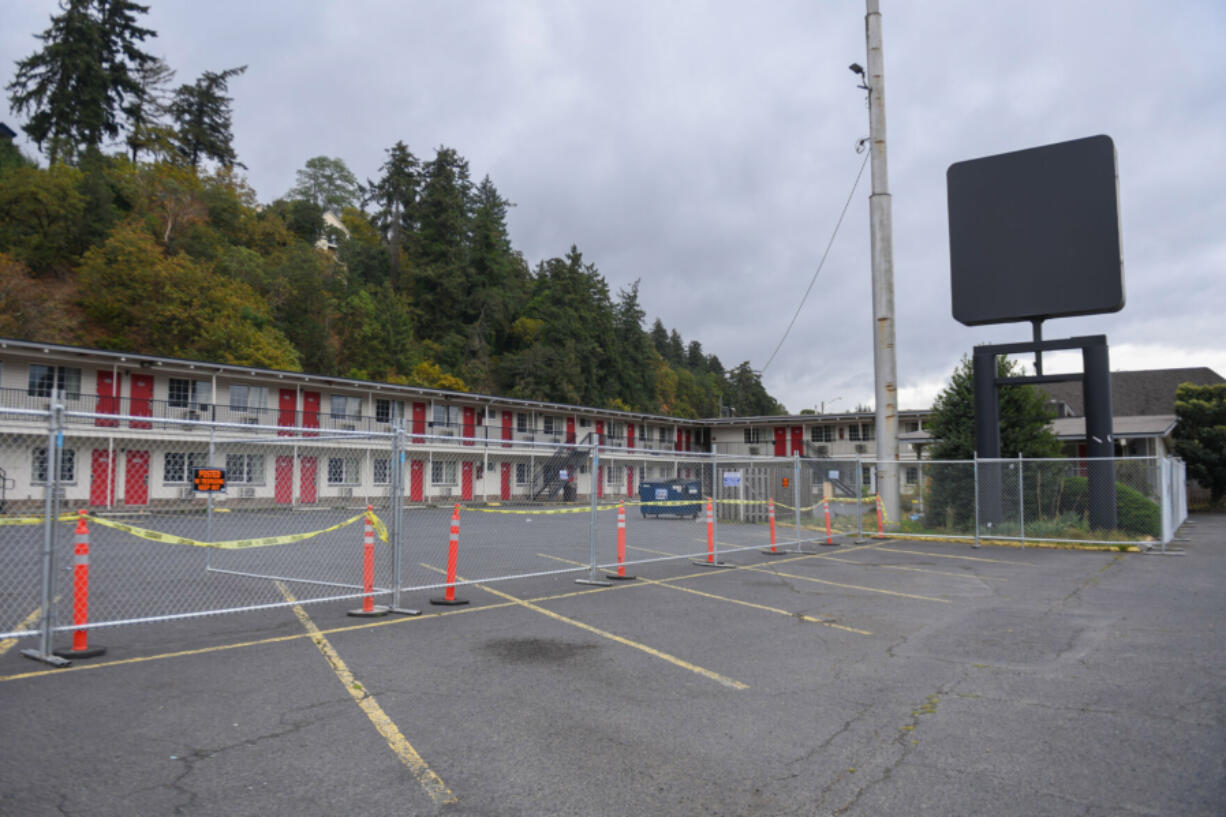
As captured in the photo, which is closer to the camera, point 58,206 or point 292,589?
point 292,589

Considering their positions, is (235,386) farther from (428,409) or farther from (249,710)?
(249,710)

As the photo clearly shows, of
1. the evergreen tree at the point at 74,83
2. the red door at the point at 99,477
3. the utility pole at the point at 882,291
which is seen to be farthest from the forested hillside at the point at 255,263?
the utility pole at the point at 882,291

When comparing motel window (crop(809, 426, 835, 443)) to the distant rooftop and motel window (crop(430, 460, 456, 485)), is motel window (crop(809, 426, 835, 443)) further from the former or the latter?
motel window (crop(430, 460, 456, 485))

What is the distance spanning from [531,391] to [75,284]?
33090 millimetres

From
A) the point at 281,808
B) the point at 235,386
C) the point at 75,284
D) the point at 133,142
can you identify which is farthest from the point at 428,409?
the point at 133,142

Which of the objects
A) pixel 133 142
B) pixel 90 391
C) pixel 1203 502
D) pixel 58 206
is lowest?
pixel 1203 502

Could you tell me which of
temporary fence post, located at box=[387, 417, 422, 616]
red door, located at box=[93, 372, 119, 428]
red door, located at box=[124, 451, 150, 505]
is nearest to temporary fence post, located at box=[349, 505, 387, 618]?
temporary fence post, located at box=[387, 417, 422, 616]

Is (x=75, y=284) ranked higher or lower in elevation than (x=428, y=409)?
higher

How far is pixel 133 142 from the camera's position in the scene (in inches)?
2467

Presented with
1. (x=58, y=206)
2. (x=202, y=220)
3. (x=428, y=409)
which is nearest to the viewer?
(x=428, y=409)

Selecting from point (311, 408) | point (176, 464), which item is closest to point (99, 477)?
point (176, 464)

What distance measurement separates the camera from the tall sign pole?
838 inches

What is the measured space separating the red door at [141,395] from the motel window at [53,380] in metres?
1.94

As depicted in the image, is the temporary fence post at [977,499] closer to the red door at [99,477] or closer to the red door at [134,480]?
the red door at [134,480]
